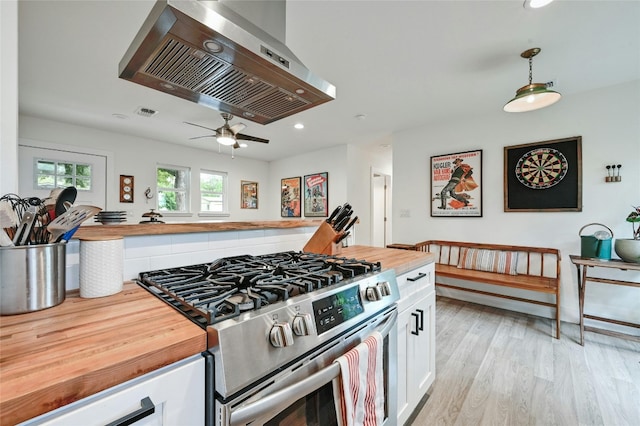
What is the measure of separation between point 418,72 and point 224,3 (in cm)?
189

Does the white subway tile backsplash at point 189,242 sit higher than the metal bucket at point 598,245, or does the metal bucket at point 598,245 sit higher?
the white subway tile backsplash at point 189,242

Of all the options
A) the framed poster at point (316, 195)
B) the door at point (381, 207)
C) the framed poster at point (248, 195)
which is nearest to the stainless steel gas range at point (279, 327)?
the framed poster at point (316, 195)

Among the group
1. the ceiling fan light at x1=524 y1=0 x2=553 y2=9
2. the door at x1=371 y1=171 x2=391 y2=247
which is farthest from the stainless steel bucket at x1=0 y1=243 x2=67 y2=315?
the door at x1=371 y1=171 x2=391 y2=247

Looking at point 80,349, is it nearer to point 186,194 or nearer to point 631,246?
point 631,246

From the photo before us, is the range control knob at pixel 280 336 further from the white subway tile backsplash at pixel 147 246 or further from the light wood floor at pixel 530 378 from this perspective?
the light wood floor at pixel 530 378

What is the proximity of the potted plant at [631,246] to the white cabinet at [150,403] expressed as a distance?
3279mm

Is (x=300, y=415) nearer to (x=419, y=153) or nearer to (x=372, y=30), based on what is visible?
(x=372, y=30)

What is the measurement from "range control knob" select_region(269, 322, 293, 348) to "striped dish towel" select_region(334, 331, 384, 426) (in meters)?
0.23

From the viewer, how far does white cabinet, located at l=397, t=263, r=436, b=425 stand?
125 cm

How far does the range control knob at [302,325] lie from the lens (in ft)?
2.29

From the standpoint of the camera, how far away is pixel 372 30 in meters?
1.84

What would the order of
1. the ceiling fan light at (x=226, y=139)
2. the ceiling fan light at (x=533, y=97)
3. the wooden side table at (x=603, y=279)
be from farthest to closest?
the ceiling fan light at (x=226, y=139)
the wooden side table at (x=603, y=279)
the ceiling fan light at (x=533, y=97)

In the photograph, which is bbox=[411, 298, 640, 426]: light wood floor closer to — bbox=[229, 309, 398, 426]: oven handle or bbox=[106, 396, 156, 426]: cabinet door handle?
bbox=[229, 309, 398, 426]: oven handle

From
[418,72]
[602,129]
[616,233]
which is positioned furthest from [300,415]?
[602,129]
